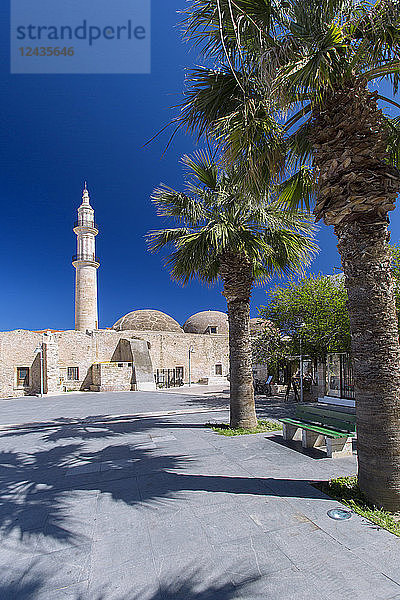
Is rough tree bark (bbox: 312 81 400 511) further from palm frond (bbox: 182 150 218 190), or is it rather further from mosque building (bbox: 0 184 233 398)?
mosque building (bbox: 0 184 233 398)

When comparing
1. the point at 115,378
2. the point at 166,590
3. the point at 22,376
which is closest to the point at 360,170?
the point at 166,590

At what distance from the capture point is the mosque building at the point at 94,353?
2392 cm

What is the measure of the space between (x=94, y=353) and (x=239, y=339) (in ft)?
70.1

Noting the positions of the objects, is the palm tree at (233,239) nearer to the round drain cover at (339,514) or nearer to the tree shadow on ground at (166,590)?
the round drain cover at (339,514)

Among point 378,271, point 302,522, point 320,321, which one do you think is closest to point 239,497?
point 302,522

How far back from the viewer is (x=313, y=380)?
16172 millimetres

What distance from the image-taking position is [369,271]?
4145mm

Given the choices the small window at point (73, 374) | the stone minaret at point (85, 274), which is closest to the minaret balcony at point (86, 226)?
the stone minaret at point (85, 274)

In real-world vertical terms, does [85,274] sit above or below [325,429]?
above

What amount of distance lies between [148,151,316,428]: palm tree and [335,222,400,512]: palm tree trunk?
412cm

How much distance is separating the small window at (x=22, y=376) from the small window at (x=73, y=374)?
280 centimetres

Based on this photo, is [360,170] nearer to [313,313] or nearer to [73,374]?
[313,313]

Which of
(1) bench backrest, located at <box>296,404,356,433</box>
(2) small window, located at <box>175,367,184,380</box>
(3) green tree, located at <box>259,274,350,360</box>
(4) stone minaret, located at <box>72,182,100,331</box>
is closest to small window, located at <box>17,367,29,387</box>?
(4) stone minaret, located at <box>72,182,100,331</box>

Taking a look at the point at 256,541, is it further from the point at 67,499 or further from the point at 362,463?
the point at 67,499
